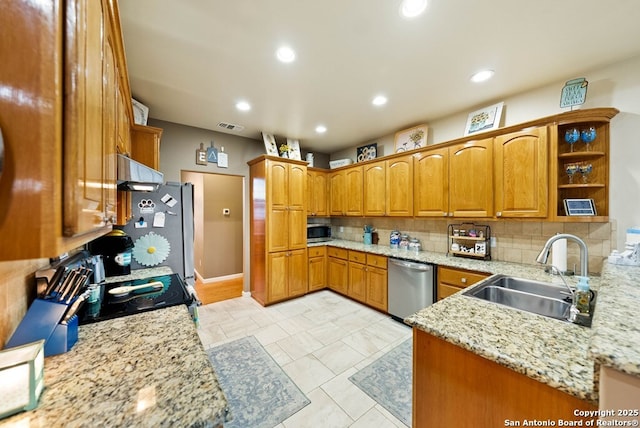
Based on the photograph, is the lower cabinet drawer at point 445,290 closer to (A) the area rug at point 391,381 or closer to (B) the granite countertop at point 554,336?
(A) the area rug at point 391,381

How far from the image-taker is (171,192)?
2.56m

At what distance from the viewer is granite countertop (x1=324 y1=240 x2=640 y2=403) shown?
0.69 metres

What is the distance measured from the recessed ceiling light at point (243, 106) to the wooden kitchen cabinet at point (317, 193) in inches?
65.9

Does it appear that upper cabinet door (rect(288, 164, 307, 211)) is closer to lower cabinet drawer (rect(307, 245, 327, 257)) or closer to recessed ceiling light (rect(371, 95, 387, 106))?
lower cabinet drawer (rect(307, 245, 327, 257))

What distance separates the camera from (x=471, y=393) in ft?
Result: 3.27

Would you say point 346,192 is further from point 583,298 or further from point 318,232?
point 583,298

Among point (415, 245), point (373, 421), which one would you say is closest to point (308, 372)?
point (373, 421)

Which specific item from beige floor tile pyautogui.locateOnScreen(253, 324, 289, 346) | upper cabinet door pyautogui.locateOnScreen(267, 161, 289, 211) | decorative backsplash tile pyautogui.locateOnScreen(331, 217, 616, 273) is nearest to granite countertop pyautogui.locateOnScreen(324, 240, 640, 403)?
decorative backsplash tile pyautogui.locateOnScreen(331, 217, 616, 273)

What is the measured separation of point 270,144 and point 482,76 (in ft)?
9.15

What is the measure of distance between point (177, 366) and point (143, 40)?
7.14 ft

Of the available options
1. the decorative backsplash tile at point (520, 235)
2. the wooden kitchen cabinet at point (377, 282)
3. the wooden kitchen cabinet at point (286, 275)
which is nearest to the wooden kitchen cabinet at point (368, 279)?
the wooden kitchen cabinet at point (377, 282)

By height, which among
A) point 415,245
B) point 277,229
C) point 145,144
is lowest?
point 415,245

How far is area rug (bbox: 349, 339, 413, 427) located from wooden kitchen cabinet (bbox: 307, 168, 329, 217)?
8.61 feet

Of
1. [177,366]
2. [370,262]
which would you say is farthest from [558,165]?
[177,366]
